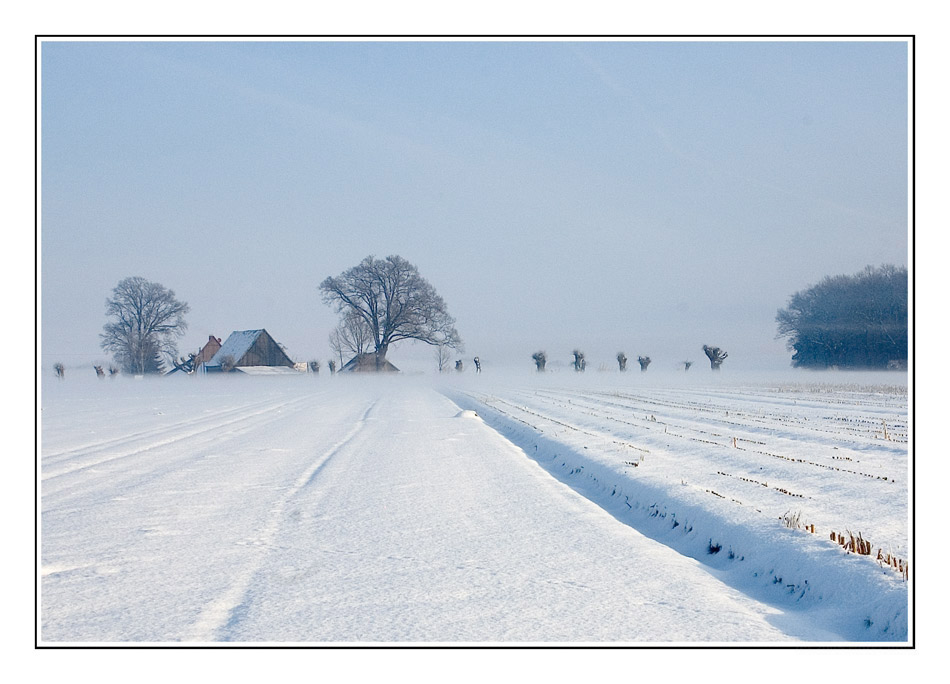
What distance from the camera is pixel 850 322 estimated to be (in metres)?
56.3

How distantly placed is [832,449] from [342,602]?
955 centimetres

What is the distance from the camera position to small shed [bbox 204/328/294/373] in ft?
253

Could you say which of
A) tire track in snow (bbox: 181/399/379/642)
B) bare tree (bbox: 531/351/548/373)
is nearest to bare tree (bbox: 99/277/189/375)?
bare tree (bbox: 531/351/548/373)

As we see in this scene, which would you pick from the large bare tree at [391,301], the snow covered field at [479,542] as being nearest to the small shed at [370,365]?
the large bare tree at [391,301]

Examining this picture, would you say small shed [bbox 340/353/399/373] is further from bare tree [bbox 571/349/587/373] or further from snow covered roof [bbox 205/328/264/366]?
bare tree [bbox 571/349/587/373]

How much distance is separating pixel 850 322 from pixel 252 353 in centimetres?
5765

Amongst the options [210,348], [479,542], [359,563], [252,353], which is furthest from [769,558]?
[210,348]

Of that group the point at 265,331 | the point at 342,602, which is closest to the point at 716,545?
the point at 342,602

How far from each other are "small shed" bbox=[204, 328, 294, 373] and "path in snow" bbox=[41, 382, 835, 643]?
69035 millimetres

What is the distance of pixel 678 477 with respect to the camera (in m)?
8.90

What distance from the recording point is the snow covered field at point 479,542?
13.8 feet

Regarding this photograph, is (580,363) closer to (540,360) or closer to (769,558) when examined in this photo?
(540,360)

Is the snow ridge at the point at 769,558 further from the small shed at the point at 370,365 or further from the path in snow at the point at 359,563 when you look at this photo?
the small shed at the point at 370,365
